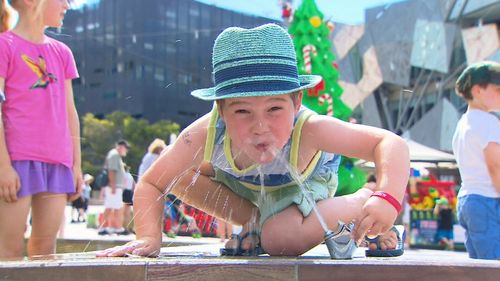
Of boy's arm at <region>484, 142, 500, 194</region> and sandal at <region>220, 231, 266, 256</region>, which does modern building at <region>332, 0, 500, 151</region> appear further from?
sandal at <region>220, 231, 266, 256</region>

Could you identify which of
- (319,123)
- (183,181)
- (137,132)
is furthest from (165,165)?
(137,132)

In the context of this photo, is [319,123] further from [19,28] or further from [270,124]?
[19,28]

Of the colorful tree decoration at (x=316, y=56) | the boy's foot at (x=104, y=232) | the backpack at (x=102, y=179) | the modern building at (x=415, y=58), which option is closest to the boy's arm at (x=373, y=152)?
the backpack at (x=102, y=179)

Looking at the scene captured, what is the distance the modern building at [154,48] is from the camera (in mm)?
2242

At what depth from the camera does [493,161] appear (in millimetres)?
2721

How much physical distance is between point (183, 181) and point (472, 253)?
1476mm

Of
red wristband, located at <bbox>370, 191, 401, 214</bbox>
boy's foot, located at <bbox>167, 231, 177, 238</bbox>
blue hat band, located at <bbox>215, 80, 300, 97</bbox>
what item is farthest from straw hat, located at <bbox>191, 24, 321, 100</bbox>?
boy's foot, located at <bbox>167, 231, 177, 238</bbox>

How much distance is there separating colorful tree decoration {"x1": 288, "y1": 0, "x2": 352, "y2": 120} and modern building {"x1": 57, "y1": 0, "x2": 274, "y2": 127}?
4.74 m

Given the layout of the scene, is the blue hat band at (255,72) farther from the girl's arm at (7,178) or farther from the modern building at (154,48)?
the girl's arm at (7,178)

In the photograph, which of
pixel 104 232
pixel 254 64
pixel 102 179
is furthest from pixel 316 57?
pixel 254 64

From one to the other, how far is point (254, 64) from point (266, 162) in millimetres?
341

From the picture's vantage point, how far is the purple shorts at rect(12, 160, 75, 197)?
2256 mm

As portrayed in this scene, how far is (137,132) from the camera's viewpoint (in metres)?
18.8

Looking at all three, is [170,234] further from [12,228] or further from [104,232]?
[104,232]
